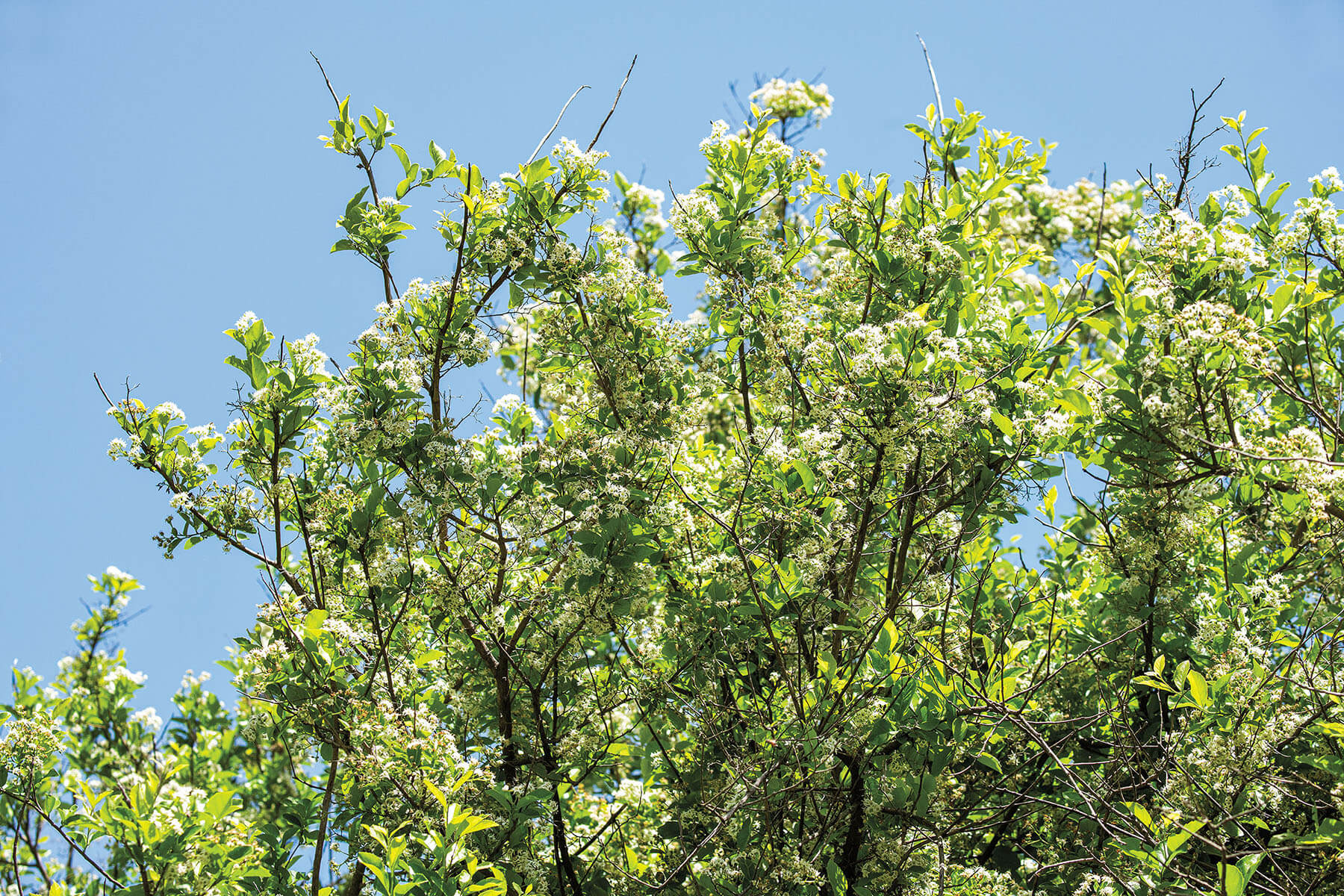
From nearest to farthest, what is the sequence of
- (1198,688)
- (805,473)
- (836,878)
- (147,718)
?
(1198,688), (836,878), (805,473), (147,718)

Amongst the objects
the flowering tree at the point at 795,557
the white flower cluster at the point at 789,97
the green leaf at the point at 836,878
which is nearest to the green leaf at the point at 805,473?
the flowering tree at the point at 795,557

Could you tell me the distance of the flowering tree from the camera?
4199 mm

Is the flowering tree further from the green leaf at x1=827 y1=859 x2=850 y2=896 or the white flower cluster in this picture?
the white flower cluster

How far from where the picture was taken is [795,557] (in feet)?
14.8

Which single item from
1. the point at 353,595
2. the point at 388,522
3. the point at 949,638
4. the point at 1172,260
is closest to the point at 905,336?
the point at 1172,260

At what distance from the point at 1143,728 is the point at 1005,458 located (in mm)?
1785

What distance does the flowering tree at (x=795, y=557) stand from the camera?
4.20 meters

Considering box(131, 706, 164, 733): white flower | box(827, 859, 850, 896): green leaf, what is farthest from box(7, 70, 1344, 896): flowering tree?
box(131, 706, 164, 733): white flower

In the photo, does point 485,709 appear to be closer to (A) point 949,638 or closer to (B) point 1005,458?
(A) point 949,638

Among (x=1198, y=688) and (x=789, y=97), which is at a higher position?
(x=789, y=97)

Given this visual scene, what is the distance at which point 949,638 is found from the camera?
500cm

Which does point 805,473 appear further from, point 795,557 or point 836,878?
point 836,878

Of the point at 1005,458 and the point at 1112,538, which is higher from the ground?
the point at 1005,458

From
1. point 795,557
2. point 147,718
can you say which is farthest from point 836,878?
point 147,718
